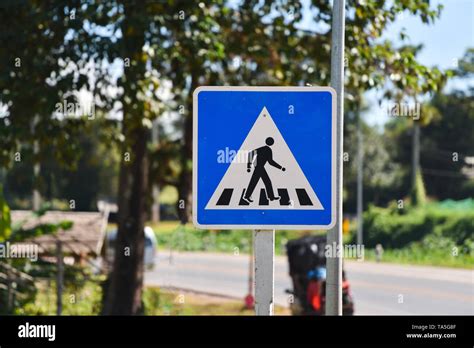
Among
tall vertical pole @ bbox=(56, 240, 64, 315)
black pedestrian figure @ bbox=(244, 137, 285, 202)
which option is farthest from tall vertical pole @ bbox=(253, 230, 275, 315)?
tall vertical pole @ bbox=(56, 240, 64, 315)

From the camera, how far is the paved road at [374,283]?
2402 cm

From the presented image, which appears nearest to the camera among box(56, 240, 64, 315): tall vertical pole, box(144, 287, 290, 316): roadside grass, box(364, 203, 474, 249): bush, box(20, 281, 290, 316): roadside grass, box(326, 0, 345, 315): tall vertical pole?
box(326, 0, 345, 315): tall vertical pole

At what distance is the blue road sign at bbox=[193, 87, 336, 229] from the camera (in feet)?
12.8

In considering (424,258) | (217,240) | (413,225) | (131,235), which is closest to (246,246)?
(217,240)

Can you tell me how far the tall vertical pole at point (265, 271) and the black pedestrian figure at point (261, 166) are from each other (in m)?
0.19

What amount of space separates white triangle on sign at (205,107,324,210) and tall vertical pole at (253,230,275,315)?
0.16 meters

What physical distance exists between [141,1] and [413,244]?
28463mm

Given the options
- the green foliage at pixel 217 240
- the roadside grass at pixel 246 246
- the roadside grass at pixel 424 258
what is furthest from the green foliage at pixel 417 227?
the green foliage at pixel 217 240

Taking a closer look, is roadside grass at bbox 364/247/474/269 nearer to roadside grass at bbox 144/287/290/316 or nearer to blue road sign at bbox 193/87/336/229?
roadside grass at bbox 144/287/290/316

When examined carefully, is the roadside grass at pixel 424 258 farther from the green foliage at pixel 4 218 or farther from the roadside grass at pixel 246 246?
the green foliage at pixel 4 218

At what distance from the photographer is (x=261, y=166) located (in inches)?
152

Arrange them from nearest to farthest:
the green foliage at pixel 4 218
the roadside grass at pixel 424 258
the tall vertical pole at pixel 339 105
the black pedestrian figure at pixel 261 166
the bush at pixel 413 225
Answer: the black pedestrian figure at pixel 261 166
the tall vertical pole at pixel 339 105
the green foliage at pixel 4 218
the roadside grass at pixel 424 258
the bush at pixel 413 225

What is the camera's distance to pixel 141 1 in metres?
13.0
